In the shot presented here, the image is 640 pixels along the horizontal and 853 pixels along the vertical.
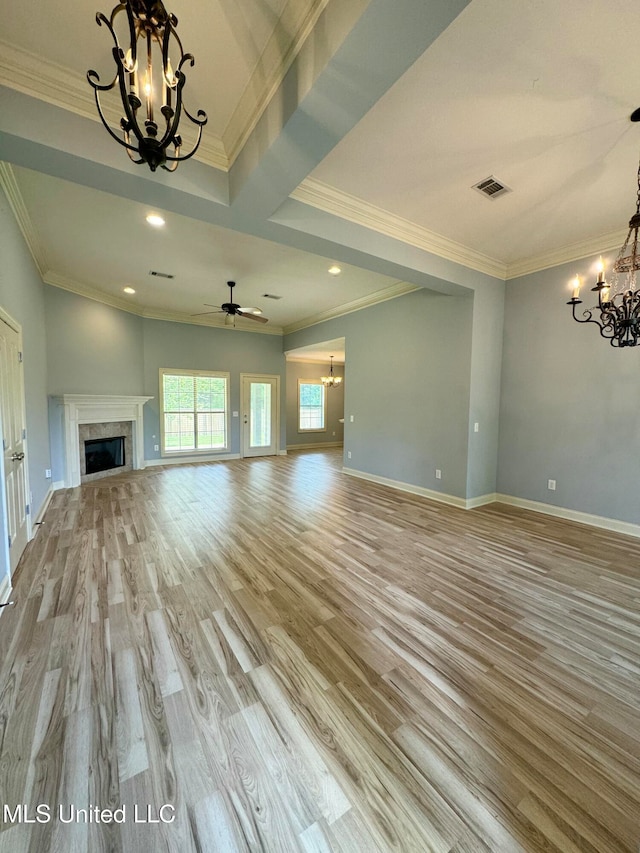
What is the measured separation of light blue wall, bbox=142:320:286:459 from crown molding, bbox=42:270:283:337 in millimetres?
95

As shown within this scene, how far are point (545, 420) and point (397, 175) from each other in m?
3.49

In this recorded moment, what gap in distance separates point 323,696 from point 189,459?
22.1 ft

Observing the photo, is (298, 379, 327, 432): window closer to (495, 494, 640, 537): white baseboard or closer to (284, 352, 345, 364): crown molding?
(284, 352, 345, 364): crown molding

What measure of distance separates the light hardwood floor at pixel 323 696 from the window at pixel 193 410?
432cm

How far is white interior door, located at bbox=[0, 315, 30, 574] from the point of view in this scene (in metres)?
2.57

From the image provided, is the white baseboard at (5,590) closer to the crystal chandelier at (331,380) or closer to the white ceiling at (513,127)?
the white ceiling at (513,127)

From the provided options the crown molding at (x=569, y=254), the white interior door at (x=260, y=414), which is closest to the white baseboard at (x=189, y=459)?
the white interior door at (x=260, y=414)

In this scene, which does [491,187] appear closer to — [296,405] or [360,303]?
[360,303]

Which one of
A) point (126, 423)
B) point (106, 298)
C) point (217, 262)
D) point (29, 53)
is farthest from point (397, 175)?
point (126, 423)

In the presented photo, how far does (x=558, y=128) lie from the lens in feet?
7.27

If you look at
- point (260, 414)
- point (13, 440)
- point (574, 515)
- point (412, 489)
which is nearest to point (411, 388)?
point (412, 489)

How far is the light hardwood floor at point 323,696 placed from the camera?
1.11 meters

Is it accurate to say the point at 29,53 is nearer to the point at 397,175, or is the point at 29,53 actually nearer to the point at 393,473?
the point at 397,175

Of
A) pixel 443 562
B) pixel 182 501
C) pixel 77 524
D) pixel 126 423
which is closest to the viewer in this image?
pixel 443 562
